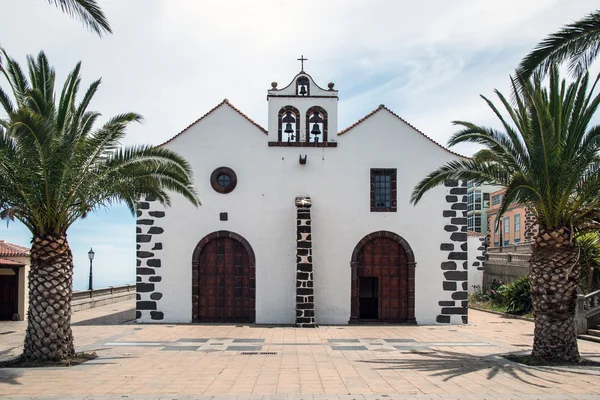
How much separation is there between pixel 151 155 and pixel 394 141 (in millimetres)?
9743

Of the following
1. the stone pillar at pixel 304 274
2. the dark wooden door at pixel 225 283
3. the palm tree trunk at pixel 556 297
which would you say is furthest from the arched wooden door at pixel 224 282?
the palm tree trunk at pixel 556 297

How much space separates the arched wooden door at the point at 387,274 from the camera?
2047 cm

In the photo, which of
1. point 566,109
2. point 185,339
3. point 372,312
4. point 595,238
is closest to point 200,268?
point 185,339

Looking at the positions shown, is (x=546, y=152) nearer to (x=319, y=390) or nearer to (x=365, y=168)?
(x=319, y=390)

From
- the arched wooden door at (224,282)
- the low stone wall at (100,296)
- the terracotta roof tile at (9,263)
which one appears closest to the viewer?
the arched wooden door at (224,282)

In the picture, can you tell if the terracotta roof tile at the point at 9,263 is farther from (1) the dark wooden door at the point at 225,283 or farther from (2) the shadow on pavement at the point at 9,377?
(2) the shadow on pavement at the point at 9,377

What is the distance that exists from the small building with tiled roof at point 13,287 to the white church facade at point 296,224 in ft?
14.6

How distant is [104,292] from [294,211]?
16040 mm

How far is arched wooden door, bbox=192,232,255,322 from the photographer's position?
20.3m

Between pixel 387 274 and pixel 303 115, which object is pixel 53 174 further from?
pixel 387 274

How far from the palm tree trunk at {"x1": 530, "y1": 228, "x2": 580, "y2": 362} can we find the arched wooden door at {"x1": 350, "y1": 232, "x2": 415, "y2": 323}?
24.7 ft

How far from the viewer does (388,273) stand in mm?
20656

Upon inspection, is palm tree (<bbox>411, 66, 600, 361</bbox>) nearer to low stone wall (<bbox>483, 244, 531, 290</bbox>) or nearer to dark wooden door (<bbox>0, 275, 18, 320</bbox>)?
low stone wall (<bbox>483, 244, 531, 290</bbox>)

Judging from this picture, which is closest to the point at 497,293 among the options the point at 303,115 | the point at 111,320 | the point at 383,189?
the point at 383,189
